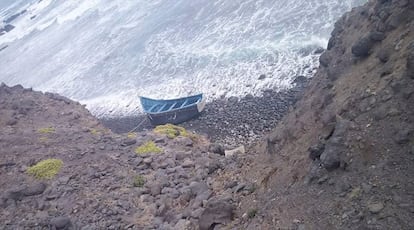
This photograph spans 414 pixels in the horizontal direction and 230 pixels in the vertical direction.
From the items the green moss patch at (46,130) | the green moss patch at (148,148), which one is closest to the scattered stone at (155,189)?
the green moss patch at (148,148)

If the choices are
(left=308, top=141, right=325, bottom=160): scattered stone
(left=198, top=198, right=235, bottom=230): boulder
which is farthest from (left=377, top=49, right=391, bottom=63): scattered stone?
(left=198, top=198, right=235, bottom=230): boulder

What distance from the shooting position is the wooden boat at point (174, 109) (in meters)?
27.2

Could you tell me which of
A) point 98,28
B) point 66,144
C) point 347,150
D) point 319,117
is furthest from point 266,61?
point 98,28

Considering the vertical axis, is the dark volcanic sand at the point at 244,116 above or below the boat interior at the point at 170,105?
below

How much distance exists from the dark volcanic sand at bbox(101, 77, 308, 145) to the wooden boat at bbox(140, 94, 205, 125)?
0.49 m

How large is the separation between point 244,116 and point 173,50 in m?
17.0

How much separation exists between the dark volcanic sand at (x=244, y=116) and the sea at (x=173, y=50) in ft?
2.93

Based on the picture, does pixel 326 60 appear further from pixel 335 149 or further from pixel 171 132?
pixel 171 132

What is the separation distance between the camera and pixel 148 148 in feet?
67.7

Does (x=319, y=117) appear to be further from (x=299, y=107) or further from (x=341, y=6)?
(x=341, y=6)

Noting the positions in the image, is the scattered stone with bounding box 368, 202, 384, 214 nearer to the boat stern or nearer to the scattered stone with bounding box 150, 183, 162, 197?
the scattered stone with bounding box 150, 183, 162, 197

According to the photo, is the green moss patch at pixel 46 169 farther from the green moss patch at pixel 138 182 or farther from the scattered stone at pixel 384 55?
the scattered stone at pixel 384 55

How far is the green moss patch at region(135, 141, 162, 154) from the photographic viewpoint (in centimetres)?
2028

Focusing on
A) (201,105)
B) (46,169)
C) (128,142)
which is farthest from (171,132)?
(46,169)
